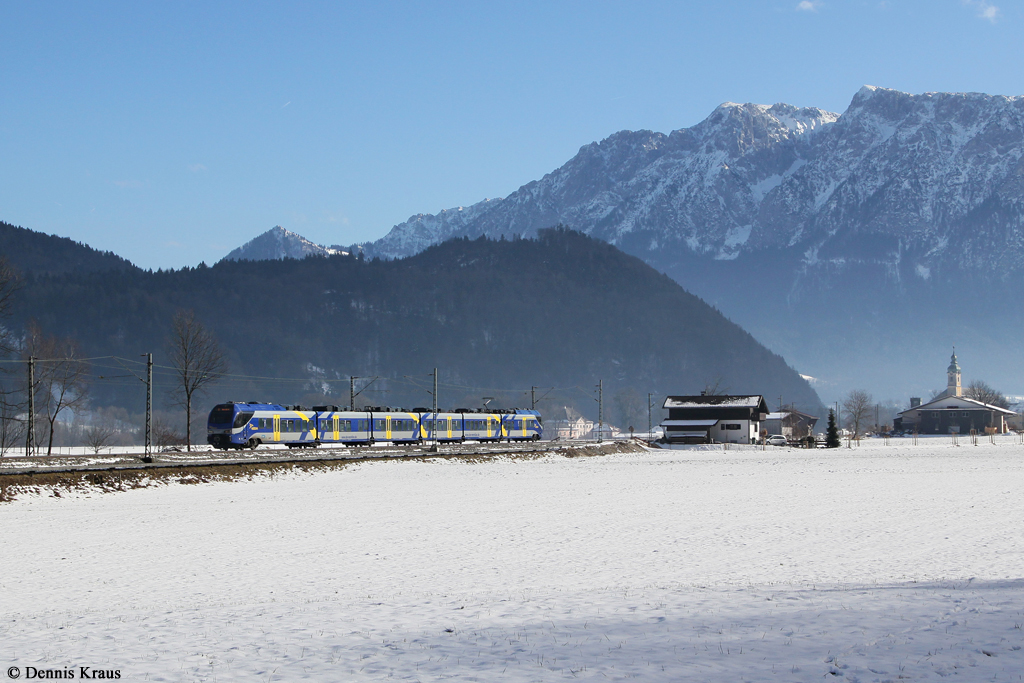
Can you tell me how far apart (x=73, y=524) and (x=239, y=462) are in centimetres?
2479

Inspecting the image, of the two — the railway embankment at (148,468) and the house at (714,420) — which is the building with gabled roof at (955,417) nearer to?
the house at (714,420)

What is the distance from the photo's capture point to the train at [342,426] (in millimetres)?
73312

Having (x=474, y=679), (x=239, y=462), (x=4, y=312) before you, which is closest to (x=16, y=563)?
(x=474, y=679)

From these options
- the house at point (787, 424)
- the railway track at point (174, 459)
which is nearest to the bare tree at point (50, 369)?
the railway track at point (174, 459)

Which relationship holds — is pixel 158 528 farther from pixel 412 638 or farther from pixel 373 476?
pixel 373 476

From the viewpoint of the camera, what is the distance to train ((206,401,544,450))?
7331 centimetres

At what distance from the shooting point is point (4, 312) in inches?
2482

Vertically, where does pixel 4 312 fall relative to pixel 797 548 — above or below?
above

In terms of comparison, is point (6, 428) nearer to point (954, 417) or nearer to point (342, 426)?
point (342, 426)

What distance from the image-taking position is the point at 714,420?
14012 cm

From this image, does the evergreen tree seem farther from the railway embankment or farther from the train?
the railway embankment

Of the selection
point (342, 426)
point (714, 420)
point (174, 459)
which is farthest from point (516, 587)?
point (714, 420)

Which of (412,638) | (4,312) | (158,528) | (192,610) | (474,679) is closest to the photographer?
(474,679)

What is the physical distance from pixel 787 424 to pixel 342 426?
124m
